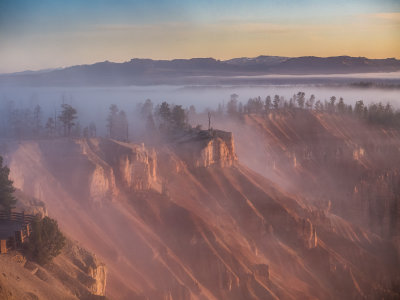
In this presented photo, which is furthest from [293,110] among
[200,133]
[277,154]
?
[200,133]

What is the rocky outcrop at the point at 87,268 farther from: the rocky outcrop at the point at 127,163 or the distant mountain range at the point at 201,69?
the distant mountain range at the point at 201,69

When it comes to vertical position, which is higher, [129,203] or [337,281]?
[129,203]

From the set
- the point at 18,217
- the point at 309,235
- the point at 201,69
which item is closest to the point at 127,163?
the point at 309,235

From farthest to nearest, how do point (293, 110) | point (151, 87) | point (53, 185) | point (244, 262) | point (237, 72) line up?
point (237, 72) < point (151, 87) < point (293, 110) < point (244, 262) < point (53, 185)

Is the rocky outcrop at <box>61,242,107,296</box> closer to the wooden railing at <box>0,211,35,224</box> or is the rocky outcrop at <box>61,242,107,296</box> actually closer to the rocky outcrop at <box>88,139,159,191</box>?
the wooden railing at <box>0,211,35,224</box>

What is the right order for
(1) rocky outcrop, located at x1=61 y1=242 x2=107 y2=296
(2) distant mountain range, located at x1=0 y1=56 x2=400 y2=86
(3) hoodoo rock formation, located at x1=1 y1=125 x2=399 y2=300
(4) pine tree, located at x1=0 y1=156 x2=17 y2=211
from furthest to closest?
1. (2) distant mountain range, located at x1=0 y1=56 x2=400 y2=86
2. (3) hoodoo rock formation, located at x1=1 y1=125 x2=399 y2=300
3. (4) pine tree, located at x1=0 y1=156 x2=17 y2=211
4. (1) rocky outcrop, located at x1=61 y1=242 x2=107 y2=296

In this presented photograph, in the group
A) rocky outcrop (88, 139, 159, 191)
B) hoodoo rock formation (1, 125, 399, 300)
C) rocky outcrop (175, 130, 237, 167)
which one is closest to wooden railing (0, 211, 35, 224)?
hoodoo rock formation (1, 125, 399, 300)

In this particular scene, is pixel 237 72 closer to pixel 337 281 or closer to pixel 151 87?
pixel 151 87

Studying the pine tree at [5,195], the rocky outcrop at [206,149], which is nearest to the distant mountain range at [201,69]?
the rocky outcrop at [206,149]
